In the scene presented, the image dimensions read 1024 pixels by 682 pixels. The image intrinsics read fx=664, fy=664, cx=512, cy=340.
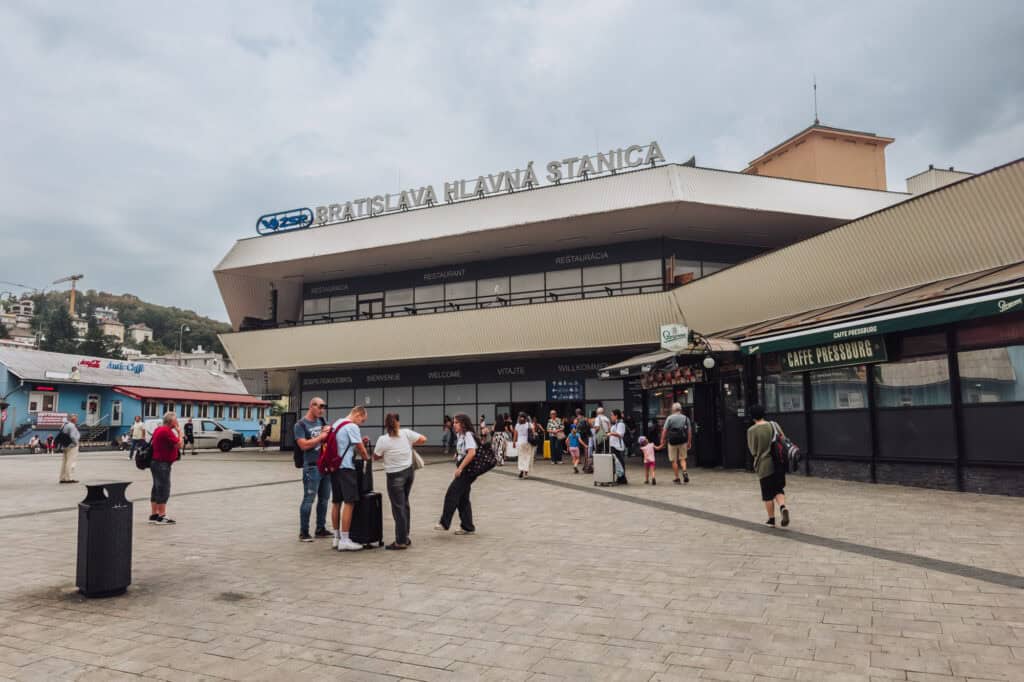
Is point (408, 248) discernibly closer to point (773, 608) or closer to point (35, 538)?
point (35, 538)

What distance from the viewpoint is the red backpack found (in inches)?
315

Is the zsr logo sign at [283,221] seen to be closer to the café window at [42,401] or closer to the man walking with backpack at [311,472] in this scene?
the café window at [42,401]

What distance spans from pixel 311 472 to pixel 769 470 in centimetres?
586

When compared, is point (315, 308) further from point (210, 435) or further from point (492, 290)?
point (492, 290)

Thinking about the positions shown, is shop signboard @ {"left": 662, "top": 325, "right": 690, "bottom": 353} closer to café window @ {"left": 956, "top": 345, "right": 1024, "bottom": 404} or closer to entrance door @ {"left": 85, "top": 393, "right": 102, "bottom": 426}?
café window @ {"left": 956, "top": 345, "right": 1024, "bottom": 404}

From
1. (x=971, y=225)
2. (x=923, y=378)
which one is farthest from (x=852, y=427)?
(x=971, y=225)

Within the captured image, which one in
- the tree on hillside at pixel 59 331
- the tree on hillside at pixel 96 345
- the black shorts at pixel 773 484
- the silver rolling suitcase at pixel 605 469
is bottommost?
the silver rolling suitcase at pixel 605 469

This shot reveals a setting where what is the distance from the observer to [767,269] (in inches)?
705

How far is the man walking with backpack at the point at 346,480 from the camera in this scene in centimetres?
781

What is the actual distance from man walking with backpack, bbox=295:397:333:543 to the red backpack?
6.3 inches

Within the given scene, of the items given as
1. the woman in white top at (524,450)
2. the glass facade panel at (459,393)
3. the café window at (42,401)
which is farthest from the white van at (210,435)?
the woman in white top at (524,450)

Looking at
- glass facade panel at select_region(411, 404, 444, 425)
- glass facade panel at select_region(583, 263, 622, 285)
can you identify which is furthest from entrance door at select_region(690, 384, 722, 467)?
glass facade panel at select_region(411, 404, 444, 425)

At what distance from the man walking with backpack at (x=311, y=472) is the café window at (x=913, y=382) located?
10424mm

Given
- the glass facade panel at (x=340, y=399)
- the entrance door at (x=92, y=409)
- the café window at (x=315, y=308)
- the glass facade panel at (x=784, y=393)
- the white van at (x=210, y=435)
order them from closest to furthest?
the glass facade panel at (x=784, y=393), the glass facade panel at (x=340, y=399), the café window at (x=315, y=308), the white van at (x=210, y=435), the entrance door at (x=92, y=409)
